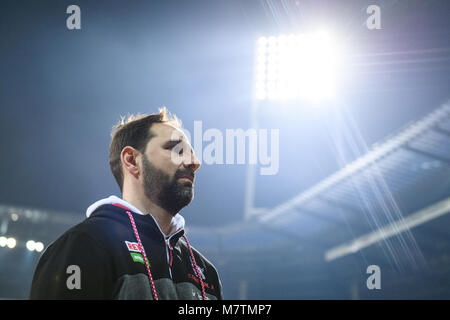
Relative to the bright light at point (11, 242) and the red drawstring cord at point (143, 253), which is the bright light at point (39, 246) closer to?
the bright light at point (11, 242)

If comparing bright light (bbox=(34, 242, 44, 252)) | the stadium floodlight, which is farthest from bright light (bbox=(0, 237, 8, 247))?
the stadium floodlight

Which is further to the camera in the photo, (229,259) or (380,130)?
(229,259)

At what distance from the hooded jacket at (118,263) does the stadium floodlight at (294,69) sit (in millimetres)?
6381

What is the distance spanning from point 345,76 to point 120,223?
795 centimetres

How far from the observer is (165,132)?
86.8 inches

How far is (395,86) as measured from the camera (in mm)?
8516

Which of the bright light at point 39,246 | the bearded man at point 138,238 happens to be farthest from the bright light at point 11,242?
the bearded man at point 138,238

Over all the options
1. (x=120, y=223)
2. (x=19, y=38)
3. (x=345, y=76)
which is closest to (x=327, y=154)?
(x=345, y=76)

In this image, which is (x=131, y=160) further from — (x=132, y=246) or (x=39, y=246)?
(x=39, y=246)

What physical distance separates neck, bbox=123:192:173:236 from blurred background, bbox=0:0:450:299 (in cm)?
573

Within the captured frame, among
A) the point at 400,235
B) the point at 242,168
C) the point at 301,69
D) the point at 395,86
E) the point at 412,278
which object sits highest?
the point at 301,69

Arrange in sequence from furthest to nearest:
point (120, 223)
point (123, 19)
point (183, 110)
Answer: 1. point (183, 110)
2. point (123, 19)
3. point (120, 223)
